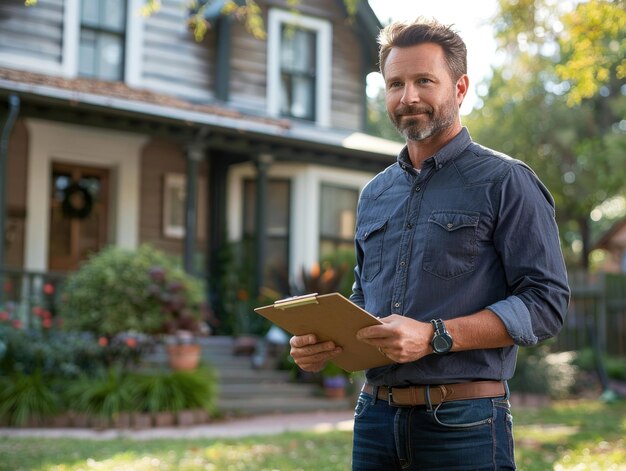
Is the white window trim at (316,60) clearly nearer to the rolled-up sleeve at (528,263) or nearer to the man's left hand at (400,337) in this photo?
the rolled-up sleeve at (528,263)

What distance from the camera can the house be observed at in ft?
42.6

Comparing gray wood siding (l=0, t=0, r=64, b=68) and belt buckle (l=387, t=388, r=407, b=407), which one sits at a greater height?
gray wood siding (l=0, t=0, r=64, b=68)

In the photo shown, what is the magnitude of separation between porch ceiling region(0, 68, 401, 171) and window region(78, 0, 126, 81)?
31.1 inches

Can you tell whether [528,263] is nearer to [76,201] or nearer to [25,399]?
[25,399]

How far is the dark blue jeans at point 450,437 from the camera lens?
2.46 meters

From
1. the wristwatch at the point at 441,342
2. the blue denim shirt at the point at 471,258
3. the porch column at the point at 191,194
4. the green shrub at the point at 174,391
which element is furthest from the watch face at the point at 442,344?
the porch column at the point at 191,194

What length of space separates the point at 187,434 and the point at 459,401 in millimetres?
6888

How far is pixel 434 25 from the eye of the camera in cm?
267

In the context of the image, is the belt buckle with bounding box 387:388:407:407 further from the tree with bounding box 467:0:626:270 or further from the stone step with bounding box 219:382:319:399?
the tree with bounding box 467:0:626:270

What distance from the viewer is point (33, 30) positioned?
43.8 ft

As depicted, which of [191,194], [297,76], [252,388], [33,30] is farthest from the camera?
[297,76]

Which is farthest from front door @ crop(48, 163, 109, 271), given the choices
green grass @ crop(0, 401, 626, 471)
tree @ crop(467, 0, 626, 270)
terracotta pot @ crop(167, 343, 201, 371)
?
tree @ crop(467, 0, 626, 270)

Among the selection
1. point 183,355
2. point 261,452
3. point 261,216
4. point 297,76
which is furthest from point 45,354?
point 297,76

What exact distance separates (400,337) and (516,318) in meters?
0.32
